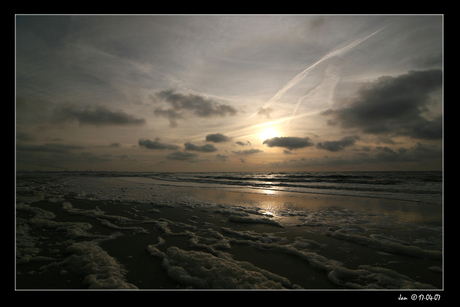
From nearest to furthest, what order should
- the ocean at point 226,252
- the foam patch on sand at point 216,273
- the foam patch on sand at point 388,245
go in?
the foam patch on sand at point 216,273 < the ocean at point 226,252 < the foam patch on sand at point 388,245

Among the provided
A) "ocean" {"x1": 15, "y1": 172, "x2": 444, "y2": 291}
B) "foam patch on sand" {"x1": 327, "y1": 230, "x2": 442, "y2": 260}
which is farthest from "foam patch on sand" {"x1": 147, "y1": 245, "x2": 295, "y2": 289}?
"foam patch on sand" {"x1": 327, "y1": 230, "x2": 442, "y2": 260}

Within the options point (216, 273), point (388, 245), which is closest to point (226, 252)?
point (216, 273)

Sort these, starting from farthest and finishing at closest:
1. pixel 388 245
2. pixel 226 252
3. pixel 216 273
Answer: pixel 388 245 → pixel 226 252 → pixel 216 273

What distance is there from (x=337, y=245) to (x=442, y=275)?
1.88m

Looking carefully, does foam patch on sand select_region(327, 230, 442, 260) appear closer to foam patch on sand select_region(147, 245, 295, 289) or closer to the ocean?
the ocean

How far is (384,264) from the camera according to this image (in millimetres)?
4078

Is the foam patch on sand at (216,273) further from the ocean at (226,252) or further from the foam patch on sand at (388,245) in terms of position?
the foam patch on sand at (388,245)

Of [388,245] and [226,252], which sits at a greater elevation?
[388,245]

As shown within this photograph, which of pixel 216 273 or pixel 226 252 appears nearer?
pixel 216 273

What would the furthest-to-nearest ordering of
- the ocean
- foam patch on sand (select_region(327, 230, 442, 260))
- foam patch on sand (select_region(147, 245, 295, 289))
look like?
foam patch on sand (select_region(327, 230, 442, 260)) < the ocean < foam patch on sand (select_region(147, 245, 295, 289))

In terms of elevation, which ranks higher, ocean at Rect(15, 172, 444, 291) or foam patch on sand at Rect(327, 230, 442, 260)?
foam patch on sand at Rect(327, 230, 442, 260)

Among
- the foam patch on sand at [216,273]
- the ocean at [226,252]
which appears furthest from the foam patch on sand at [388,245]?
the foam patch on sand at [216,273]

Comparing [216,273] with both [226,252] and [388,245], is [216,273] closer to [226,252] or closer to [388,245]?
[226,252]
